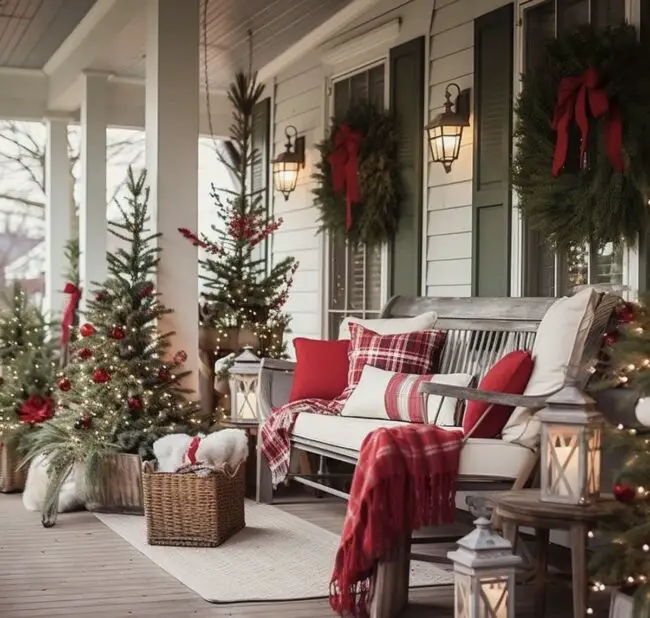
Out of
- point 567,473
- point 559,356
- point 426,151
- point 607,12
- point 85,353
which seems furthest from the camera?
point 426,151

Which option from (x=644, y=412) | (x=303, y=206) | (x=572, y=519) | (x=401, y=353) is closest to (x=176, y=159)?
(x=401, y=353)

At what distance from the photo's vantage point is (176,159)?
6.40 m

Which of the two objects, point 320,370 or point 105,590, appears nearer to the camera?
point 105,590

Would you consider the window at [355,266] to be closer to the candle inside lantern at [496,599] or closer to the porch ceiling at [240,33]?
the porch ceiling at [240,33]

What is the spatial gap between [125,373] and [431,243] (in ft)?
6.40

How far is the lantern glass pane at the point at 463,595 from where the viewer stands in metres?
3.18

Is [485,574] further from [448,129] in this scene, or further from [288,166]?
[288,166]

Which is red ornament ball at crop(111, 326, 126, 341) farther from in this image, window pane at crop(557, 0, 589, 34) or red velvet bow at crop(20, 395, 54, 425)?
window pane at crop(557, 0, 589, 34)

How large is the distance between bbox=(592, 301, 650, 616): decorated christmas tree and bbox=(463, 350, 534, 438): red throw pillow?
985mm

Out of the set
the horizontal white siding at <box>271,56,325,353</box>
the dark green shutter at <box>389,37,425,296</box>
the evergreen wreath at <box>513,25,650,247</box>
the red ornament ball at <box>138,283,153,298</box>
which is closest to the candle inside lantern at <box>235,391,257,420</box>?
the red ornament ball at <box>138,283,153,298</box>

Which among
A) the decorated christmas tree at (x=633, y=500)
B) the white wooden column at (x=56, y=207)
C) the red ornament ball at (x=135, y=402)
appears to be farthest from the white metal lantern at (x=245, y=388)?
the white wooden column at (x=56, y=207)

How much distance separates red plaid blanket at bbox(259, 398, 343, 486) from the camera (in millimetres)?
5684

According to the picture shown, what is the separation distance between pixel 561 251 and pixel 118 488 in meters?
2.45

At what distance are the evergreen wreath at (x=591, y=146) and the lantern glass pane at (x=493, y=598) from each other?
2.22 meters
